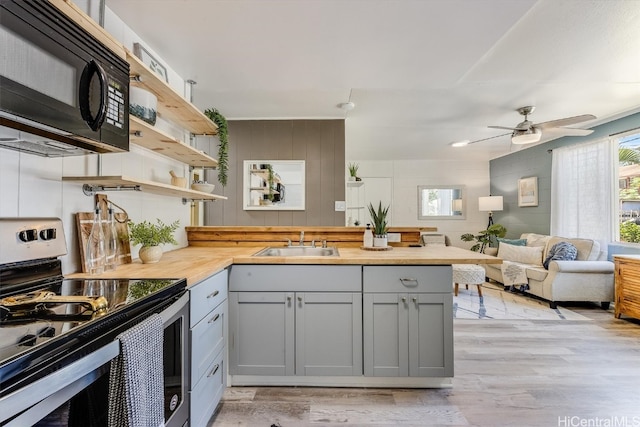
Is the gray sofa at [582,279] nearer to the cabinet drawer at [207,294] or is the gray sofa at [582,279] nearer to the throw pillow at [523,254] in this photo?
the throw pillow at [523,254]

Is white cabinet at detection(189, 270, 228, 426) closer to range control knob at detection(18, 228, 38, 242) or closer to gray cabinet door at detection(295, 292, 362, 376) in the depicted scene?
gray cabinet door at detection(295, 292, 362, 376)

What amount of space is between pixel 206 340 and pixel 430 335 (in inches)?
53.1

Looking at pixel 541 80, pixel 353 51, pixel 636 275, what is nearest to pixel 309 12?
pixel 353 51

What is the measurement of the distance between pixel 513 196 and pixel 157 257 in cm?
619

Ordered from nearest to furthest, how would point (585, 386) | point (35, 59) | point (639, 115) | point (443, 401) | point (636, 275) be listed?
point (35, 59) < point (443, 401) < point (585, 386) < point (636, 275) < point (639, 115)

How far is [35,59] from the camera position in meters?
0.78

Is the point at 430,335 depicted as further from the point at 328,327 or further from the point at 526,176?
the point at 526,176

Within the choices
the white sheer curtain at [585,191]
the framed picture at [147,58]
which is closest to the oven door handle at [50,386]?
the framed picture at [147,58]

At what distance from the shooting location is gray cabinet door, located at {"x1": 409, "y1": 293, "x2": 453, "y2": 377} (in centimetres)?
182

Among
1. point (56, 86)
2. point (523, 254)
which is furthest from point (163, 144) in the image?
point (523, 254)

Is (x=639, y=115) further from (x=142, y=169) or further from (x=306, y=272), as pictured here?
(x=142, y=169)

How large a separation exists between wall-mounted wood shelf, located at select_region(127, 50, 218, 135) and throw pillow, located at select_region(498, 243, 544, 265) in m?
4.62

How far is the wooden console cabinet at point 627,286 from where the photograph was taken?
2.97 m

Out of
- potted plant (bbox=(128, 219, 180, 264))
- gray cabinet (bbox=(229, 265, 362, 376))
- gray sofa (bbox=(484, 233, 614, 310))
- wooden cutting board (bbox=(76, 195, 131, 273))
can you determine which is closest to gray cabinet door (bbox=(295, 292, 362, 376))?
gray cabinet (bbox=(229, 265, 362, 376))
